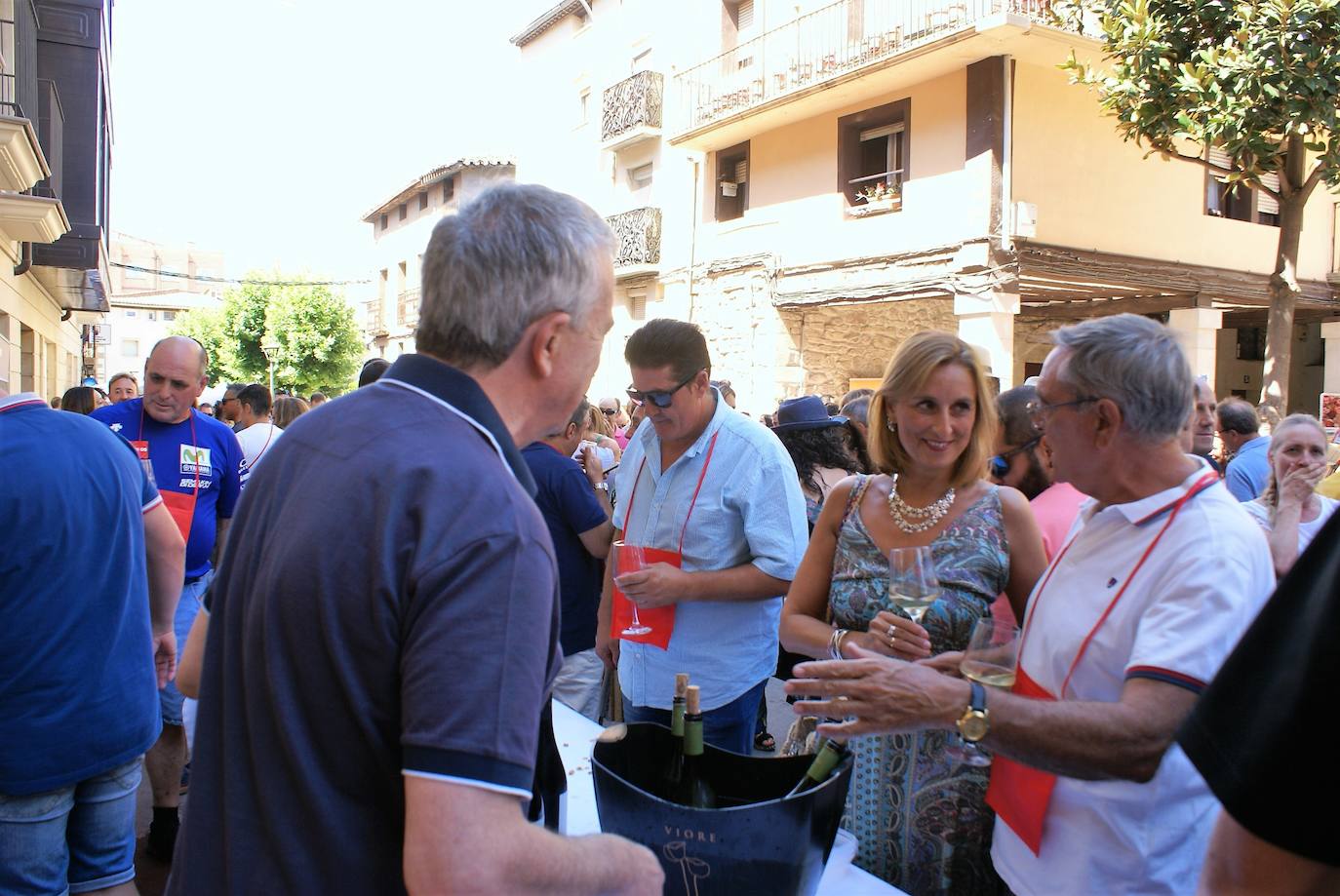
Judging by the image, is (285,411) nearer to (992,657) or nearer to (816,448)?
(816,448)

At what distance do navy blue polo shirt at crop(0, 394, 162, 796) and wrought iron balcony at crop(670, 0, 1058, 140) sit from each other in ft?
38.3

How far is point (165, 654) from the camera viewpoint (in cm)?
357

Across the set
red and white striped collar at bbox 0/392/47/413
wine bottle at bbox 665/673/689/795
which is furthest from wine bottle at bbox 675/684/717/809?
red and white striped collar at bbox 0/392/47/413

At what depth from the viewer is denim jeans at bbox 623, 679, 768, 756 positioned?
3070mm

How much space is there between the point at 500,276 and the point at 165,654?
10.2 ft

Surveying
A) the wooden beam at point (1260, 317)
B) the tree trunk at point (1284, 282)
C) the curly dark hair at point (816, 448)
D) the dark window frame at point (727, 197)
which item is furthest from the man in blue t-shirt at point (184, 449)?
the wooden beam at point (1260, 317)

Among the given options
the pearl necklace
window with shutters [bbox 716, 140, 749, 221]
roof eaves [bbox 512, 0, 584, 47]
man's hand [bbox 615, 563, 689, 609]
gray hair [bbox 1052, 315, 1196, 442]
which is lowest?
man's hand [bbox 615, 563, 689, 609]

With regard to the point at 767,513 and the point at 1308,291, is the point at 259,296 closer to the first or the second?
the point at 1308,291

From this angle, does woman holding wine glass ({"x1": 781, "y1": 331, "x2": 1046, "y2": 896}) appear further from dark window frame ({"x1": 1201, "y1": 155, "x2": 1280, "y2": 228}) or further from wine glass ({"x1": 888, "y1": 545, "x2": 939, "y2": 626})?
dark window frame ({"x1": 1201, "y1": 155, "x2": 1280, "y2": 228})

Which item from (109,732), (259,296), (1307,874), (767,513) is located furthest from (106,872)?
(259,296)

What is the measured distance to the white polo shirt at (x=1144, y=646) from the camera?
5.06 feet

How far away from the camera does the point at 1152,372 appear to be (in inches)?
69.1

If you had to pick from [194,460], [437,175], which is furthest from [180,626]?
[437,175]

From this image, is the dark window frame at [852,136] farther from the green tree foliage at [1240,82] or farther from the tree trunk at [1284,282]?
the tree trunk at [1284,282]
